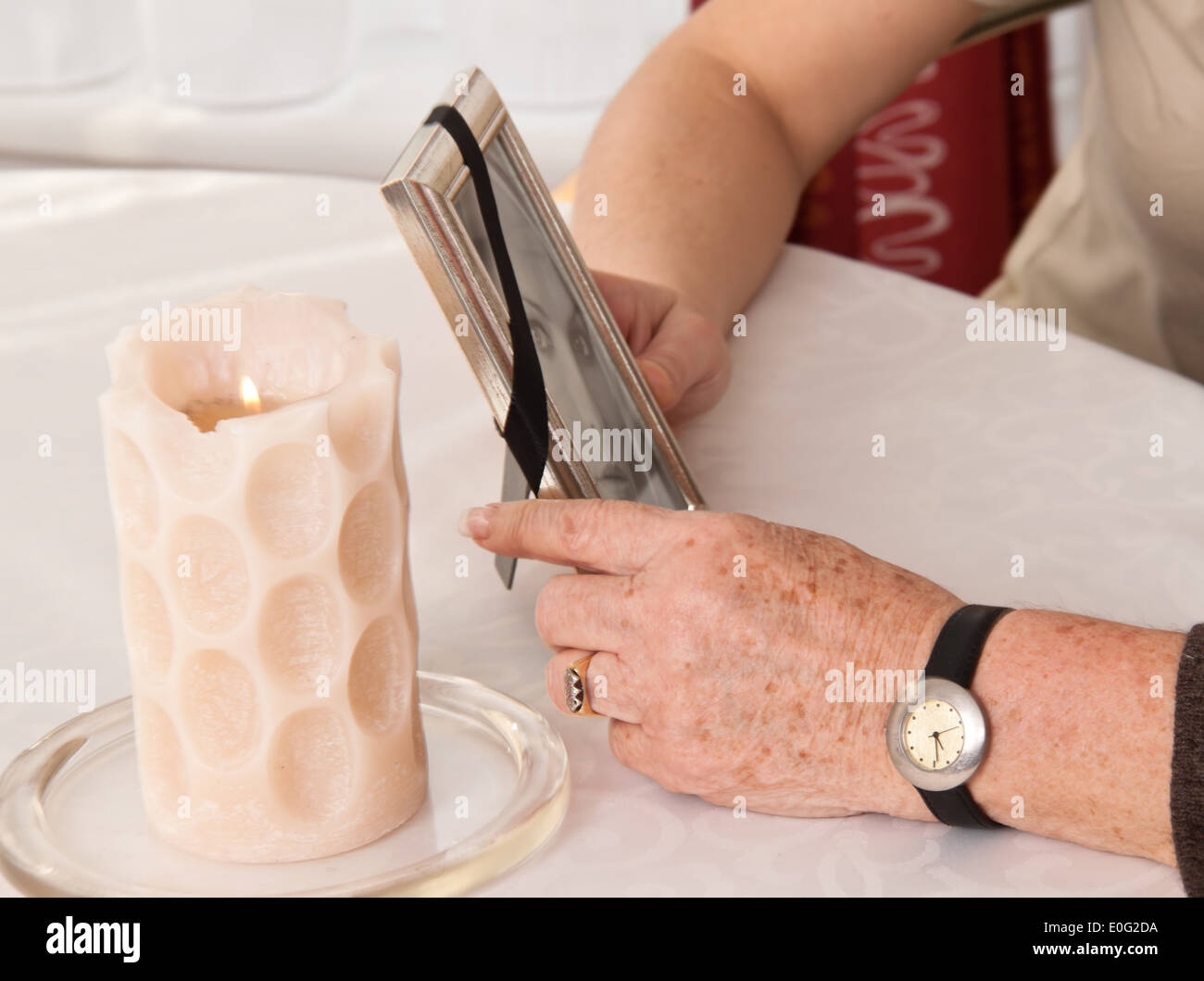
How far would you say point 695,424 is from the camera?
93 centimetres

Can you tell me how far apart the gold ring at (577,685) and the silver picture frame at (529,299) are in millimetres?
93

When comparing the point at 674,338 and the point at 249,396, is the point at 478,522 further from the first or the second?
the point at 674,338

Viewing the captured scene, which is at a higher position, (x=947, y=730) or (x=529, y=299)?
(x=529, y=299)

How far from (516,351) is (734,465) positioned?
0.29 m

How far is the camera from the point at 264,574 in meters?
0.46

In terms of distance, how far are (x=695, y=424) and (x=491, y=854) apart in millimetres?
475

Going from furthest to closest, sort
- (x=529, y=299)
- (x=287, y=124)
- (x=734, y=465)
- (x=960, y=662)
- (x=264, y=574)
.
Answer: (x=287, y=124) < (x=734, y=465) < (x=529, y=299) < (x=960, y=662) < (x=264, y=574)

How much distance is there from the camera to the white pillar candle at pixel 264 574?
45cm
